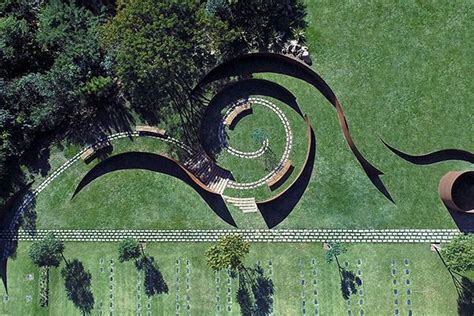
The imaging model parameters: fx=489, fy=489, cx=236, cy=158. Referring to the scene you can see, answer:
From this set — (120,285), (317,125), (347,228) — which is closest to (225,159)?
(317,125)

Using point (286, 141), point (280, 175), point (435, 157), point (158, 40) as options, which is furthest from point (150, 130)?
point (435, 157)

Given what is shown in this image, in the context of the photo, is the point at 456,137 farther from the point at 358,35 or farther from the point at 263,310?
the point at 263,310

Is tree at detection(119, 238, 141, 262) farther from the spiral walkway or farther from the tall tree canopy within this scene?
the tall tree canopy

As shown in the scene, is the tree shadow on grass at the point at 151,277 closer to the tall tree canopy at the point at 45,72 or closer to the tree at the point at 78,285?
the tree at the point at 78,285

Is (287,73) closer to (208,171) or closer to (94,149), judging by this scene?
(208,171)

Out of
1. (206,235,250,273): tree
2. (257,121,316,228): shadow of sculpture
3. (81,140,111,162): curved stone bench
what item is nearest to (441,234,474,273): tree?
(257,121,316,228): shadow of sculpture

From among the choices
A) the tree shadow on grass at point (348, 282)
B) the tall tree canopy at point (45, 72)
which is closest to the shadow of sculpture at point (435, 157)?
the tree shadow on grass at point (348, 282)
